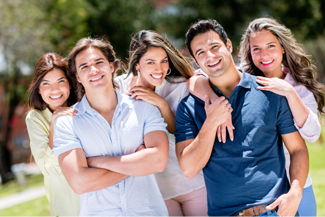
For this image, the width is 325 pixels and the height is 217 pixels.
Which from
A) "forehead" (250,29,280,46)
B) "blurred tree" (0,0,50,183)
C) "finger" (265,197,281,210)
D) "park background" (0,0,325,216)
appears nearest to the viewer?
"finger" (265,197,281,210)

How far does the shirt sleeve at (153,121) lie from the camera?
283 cm

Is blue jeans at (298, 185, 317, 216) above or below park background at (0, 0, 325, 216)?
below

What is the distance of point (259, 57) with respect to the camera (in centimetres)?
337

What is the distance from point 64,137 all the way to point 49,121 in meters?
0.84

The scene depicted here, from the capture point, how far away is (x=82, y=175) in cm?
261

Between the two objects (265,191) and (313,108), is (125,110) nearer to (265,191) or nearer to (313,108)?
(265,191)

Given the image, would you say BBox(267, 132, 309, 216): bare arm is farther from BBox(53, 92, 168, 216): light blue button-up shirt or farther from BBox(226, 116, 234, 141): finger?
BBox(53, 92, 168, 216): light blue button-up shirt

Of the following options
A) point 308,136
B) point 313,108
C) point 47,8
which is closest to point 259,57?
point 313,108

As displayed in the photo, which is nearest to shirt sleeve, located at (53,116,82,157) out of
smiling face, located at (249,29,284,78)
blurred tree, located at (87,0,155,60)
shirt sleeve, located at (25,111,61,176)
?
shirt sleeve, located at (25,111,61,176)

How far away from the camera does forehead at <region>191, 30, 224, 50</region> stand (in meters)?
2.82

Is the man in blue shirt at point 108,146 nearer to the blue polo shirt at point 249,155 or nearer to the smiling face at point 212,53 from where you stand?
the blue polo shirt at point 249,155

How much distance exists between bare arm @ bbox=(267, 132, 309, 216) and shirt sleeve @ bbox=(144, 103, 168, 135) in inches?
41.9

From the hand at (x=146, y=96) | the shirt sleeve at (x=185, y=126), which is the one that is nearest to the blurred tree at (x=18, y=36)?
the hand at (x=146, y=96)

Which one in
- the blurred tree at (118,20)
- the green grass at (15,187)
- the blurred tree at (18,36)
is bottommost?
the green grass at (15,187)
